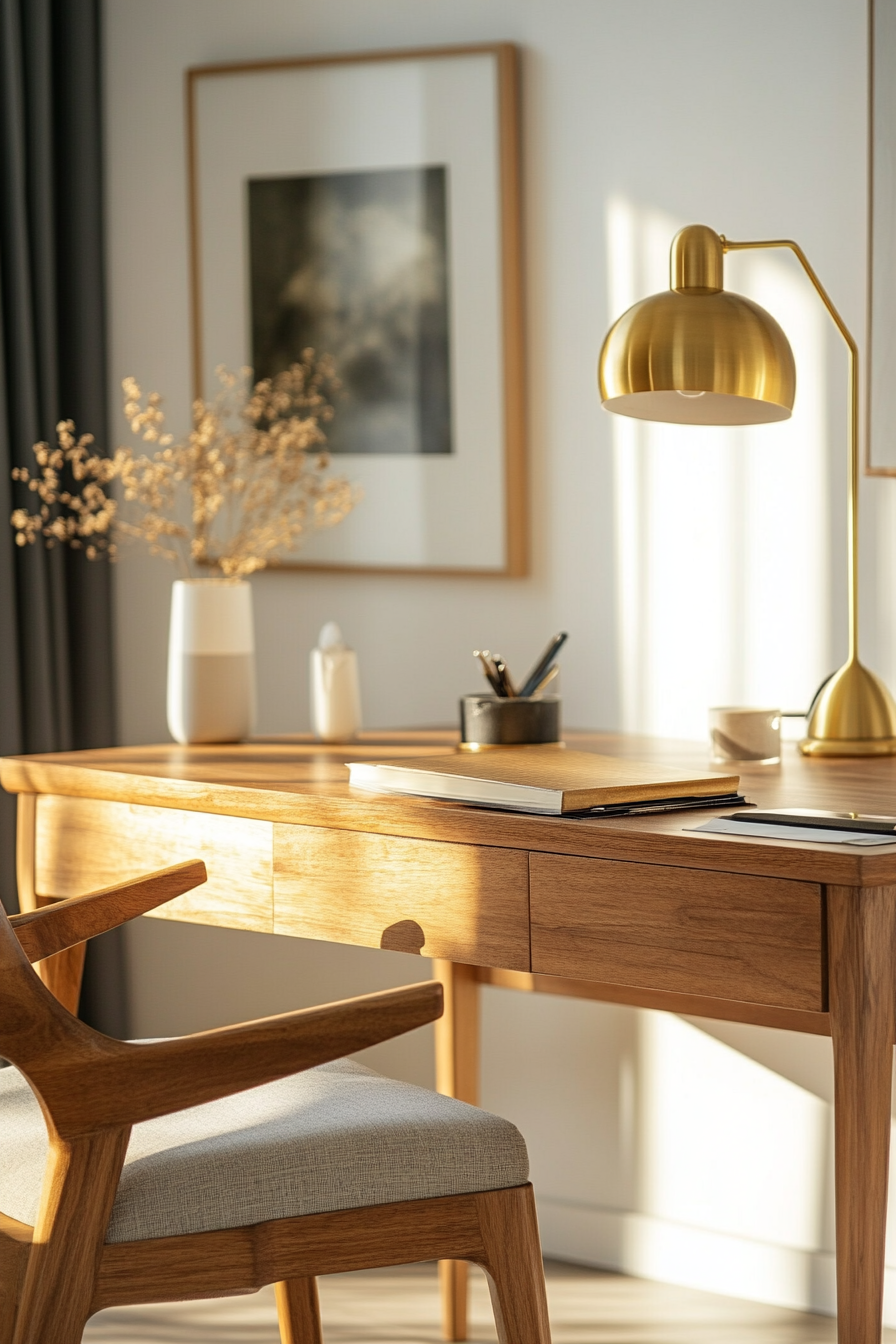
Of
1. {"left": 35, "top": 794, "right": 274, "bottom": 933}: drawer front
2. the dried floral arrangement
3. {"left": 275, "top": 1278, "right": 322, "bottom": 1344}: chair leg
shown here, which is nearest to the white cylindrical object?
the dried floral arrangement

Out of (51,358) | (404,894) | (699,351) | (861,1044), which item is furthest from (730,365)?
(51,358)

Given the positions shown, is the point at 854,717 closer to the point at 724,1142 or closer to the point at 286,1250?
the point at 724,1142

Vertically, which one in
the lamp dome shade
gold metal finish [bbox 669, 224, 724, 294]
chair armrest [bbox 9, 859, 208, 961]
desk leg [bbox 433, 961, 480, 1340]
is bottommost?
desk leg [bbox 433, 961, 480, 1340]

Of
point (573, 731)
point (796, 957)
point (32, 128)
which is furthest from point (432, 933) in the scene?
point (32, 128)

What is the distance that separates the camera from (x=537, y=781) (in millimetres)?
1635

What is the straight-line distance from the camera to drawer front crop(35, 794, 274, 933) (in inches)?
72.7

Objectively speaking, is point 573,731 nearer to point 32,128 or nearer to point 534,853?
point 534,853

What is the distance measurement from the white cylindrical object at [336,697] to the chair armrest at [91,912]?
0.53m

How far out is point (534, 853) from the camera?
5.20ft

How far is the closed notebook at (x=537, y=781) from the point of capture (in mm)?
1586

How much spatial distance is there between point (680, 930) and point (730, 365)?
0.68m

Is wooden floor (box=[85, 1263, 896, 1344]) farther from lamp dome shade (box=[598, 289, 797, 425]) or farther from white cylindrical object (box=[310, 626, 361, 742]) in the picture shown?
lamp dome shade (box=[598, 289, 797, 425])

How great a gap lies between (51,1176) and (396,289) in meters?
1.62

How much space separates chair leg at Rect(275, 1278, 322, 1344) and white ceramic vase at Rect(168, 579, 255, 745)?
740 millimetres
